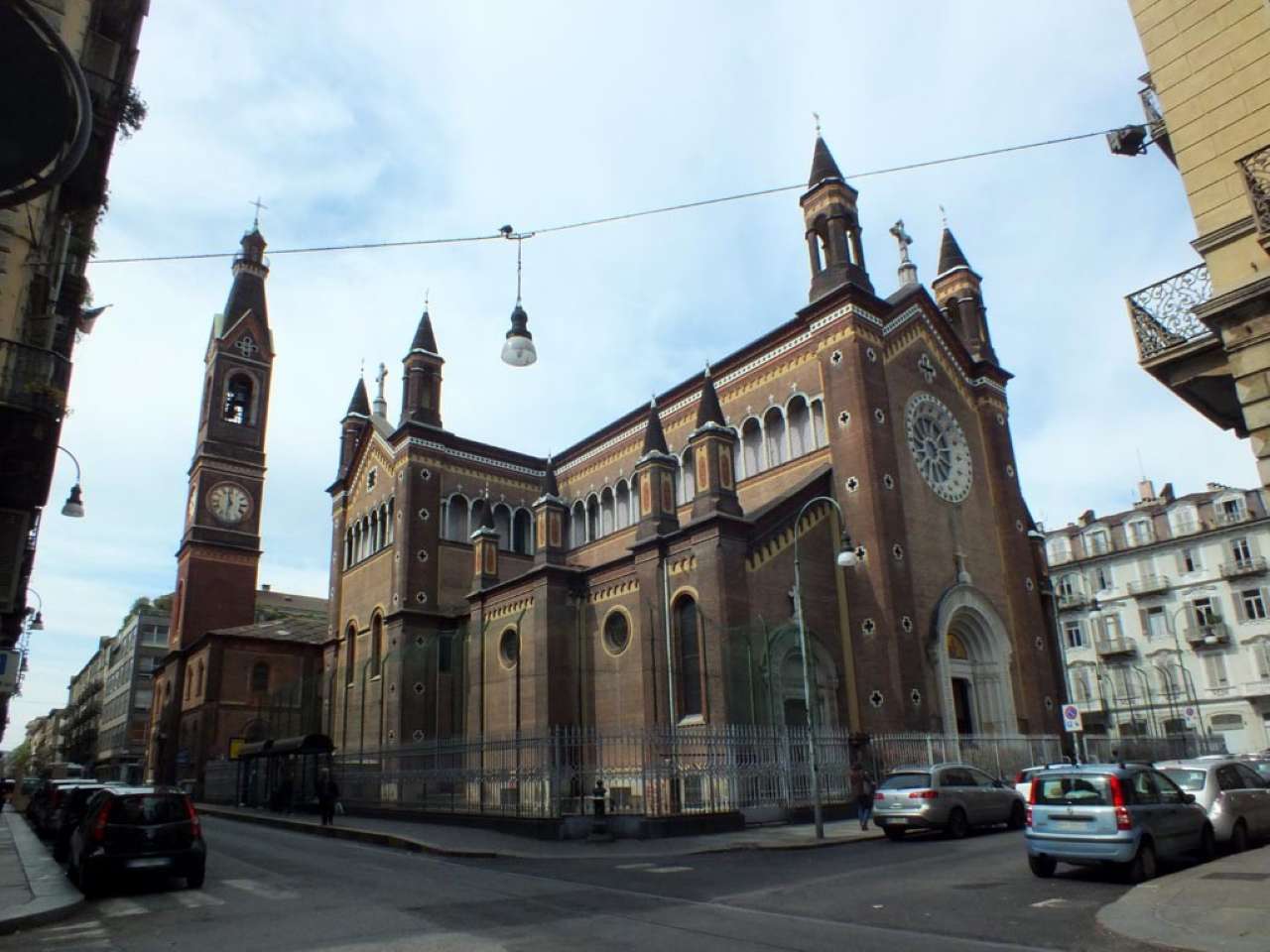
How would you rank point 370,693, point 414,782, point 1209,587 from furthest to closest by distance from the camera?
point 1209,587
point 370,693
point 414,782

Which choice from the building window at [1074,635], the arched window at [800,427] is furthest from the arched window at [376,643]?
the building window at [1074,635]

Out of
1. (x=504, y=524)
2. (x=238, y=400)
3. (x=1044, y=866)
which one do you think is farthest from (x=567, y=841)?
(x=238, y=400)

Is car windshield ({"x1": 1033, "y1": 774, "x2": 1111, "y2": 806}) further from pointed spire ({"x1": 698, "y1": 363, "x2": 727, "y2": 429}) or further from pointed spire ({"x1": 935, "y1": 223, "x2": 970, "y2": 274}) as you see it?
pointed spire ({"x1": 935, "y1": 223, "x2": 970, "y2": 274})

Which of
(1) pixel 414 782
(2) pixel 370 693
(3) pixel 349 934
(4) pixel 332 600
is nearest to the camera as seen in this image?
(3) pixel 349 934

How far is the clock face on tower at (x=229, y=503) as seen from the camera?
47.7 m

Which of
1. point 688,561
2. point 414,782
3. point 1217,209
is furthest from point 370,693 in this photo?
point 1217,209

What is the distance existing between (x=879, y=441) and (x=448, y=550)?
18.4 metres

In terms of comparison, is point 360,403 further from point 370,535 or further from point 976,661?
point 976,661

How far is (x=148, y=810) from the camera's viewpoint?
11.9 m

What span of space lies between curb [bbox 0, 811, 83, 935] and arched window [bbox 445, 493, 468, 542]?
2041cm

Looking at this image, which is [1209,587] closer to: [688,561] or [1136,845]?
[688,561]

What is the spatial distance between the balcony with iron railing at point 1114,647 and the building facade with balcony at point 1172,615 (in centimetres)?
6

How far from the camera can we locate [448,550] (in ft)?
119

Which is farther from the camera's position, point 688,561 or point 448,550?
point 448,550
